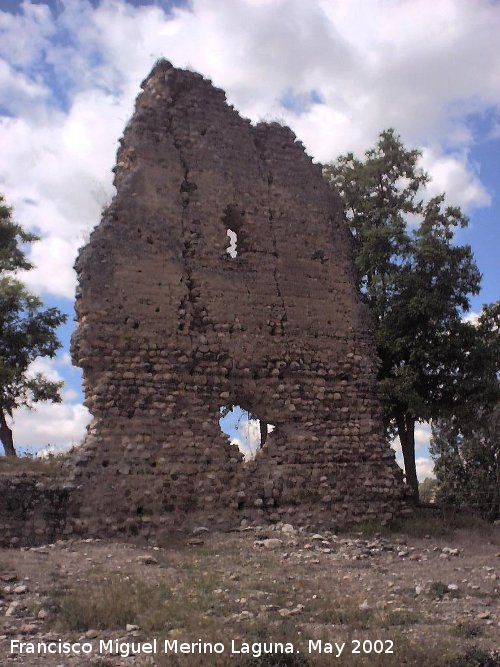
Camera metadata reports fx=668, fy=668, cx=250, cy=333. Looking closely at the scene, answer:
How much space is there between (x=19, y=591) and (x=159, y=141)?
755cm

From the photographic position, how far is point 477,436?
17.1 metres

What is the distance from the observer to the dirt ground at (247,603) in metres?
5.07

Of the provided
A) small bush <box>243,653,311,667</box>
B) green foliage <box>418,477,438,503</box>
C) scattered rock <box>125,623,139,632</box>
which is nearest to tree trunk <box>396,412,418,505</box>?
green foliage <box>418,477,438,503</box>

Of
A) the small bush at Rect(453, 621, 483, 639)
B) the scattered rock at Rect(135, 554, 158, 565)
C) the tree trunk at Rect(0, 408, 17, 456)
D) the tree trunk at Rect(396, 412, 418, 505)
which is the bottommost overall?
the small bush at Rect(453, 621, 483, 639)

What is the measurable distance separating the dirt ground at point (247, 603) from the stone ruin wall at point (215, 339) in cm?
85

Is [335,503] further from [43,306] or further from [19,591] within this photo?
[43,306]

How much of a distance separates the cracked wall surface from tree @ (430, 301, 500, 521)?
334cm

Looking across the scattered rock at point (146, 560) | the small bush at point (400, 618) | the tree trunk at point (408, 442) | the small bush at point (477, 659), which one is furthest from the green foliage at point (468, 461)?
the small bush at point (477, 659)

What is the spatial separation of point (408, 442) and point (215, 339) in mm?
6288

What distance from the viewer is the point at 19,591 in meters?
6.55

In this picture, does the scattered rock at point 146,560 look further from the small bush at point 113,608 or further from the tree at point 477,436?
the tree at point 477,436

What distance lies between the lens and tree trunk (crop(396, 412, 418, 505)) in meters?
14.4

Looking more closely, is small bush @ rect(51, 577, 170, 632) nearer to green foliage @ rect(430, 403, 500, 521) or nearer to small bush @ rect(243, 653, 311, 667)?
small bush @ rect(243, 653, 311, 667)

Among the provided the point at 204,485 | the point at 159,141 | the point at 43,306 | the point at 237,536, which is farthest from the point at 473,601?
the point at 43,306
